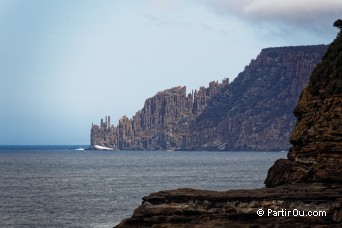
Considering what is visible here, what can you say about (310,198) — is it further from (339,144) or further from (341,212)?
(339,144)

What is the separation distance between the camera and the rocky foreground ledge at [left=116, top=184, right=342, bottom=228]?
41.8m

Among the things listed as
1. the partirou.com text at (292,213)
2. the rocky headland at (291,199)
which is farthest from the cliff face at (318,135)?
the partirou.com text at (292,213)

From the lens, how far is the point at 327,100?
5147 cm

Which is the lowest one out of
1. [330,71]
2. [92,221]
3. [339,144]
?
[92,221]

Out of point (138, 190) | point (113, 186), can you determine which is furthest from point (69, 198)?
point (113, 186)

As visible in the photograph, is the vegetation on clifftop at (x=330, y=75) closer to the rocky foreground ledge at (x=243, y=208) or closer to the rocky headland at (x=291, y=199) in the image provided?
the rocky headland at (x=291, y=199)

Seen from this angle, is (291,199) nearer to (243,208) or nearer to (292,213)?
(292,213)

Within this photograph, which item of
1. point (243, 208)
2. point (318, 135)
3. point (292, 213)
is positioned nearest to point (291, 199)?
point (292, 213)

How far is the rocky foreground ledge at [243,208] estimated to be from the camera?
137ft

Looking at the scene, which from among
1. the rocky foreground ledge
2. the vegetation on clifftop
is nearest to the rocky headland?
the rocky foreground ledge

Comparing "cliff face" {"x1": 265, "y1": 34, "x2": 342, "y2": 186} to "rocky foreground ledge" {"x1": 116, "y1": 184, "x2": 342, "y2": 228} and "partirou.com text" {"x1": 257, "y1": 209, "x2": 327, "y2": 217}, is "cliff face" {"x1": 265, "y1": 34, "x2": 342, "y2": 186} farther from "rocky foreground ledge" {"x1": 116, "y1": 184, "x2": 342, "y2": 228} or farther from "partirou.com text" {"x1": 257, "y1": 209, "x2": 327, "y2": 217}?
"partirou.com text" {"x1": 257, "y1": 209, "x2": 327, "y2": 217}

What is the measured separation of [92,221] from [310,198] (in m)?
37.6

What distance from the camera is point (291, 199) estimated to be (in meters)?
42.5

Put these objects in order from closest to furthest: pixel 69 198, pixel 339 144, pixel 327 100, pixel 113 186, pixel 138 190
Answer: pixel 339 144 < pixel 327 100 < pixel 69 198 < pixel 138 190 < pixel 113 186
